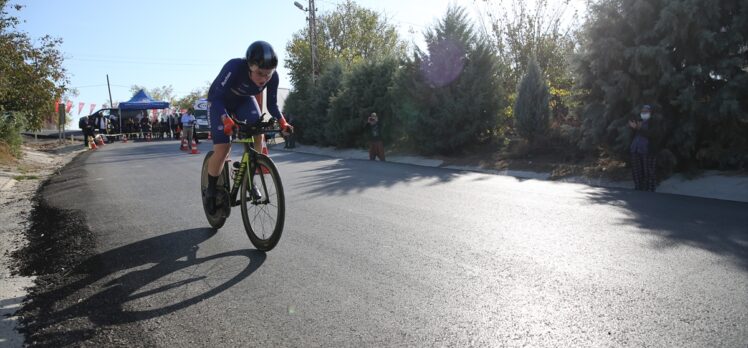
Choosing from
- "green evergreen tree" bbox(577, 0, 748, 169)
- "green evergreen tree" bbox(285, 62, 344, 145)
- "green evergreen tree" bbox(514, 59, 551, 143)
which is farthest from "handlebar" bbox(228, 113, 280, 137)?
"green evergreen tree" bbox(285, 62, 344, 145)

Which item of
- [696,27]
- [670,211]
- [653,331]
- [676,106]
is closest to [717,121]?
[676,106]

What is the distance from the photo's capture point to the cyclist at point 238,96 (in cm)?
484

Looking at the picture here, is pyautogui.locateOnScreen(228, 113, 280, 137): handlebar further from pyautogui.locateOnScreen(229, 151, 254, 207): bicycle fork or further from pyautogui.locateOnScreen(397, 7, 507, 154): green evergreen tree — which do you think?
pyautogui.locateOnScreen(397, 7, 507, 154): green evergreen tree

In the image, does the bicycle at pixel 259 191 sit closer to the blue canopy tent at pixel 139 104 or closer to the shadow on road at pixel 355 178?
the shadow on road at pixel 355 178

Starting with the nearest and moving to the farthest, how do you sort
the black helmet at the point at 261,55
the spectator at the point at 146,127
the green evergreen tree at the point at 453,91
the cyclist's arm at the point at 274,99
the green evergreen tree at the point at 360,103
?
the black helmet at the point at 261,55 < the cyclist's arm at the point at 274,99 < the green evergreen tree at the point at 453,91 < the green evergreen tree at the point at 360,103 < the spectator at the point at 146,127

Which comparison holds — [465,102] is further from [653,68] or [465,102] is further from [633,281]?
[633,281]

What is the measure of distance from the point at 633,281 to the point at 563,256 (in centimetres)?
83

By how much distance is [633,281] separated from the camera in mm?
3934

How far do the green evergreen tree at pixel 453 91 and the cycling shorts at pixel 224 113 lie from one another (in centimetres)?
1292

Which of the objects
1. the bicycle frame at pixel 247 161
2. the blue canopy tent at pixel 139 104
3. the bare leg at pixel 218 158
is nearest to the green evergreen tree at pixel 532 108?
the bare leg at pixel 218 158

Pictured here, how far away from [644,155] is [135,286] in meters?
9.17

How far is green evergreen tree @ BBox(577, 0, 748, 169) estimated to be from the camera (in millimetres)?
10188

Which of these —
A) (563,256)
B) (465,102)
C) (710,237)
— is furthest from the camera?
(465,102)

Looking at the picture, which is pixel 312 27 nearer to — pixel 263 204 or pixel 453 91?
pixel 453 91
